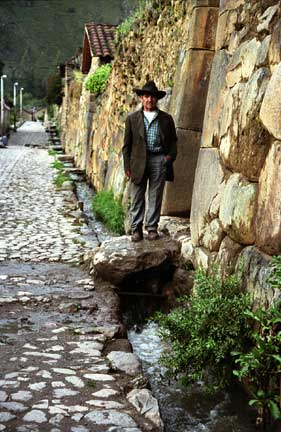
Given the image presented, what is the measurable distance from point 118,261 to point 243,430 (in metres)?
2.90

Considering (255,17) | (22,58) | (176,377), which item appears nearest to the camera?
(176,377)

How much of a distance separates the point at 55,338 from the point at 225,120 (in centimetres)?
244

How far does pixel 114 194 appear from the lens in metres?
12.2

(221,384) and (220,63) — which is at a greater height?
(220,63)

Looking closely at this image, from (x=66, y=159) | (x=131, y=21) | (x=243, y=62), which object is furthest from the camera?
(x=66, y=159)

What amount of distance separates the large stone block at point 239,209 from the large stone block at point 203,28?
332 cm

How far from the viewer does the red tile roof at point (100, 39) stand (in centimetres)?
2029

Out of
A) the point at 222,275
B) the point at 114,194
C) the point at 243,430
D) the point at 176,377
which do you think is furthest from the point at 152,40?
the point at 243,430

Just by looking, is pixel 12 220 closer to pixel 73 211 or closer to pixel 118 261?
pixel 73 211

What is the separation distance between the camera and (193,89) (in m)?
8.07

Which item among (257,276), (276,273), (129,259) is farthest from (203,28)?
(276,273)

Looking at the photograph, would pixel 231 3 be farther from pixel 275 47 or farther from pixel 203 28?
pixel 275 47

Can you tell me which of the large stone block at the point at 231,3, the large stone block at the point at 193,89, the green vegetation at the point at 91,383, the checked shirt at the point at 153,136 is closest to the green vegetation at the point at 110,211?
the large stone block at the point at 193,89

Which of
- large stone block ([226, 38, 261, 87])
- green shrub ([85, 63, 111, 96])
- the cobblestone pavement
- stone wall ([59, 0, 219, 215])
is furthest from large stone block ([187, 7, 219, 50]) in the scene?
green shrub ([85, 63, 111, 96])
